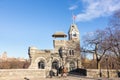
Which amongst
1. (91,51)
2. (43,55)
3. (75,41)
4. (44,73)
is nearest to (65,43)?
(75,41)

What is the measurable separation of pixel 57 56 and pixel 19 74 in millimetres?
25898

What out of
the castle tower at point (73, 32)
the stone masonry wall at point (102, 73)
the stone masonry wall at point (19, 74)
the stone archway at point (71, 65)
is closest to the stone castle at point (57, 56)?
the stone archway at point (71, 65)

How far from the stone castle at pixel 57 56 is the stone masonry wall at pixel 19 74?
23.5 metres

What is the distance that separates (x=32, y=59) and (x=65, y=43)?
9.24 m

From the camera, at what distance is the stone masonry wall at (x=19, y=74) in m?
26.9

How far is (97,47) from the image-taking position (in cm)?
3681

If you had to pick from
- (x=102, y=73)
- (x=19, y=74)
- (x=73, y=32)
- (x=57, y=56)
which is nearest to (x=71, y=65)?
(x=57, y=56)

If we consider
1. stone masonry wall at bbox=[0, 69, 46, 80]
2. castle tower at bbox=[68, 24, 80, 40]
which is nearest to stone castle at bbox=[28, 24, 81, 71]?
castle tower at bbox=[68, 24, 80, 40]

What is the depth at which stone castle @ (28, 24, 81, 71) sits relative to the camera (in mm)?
52312

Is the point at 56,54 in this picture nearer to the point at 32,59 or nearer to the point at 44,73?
the point at 32,59

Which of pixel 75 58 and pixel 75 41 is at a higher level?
pixel 75 41

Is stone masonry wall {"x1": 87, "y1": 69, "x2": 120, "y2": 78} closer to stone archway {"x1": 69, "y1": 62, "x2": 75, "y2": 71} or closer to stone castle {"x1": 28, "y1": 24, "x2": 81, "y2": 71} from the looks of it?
stone castle {"x1": 28, "y1": 24, "x2": 81, "y2": 71}

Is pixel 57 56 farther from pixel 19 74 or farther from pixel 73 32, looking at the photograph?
pixel 19 74

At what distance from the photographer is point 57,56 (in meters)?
53.3
